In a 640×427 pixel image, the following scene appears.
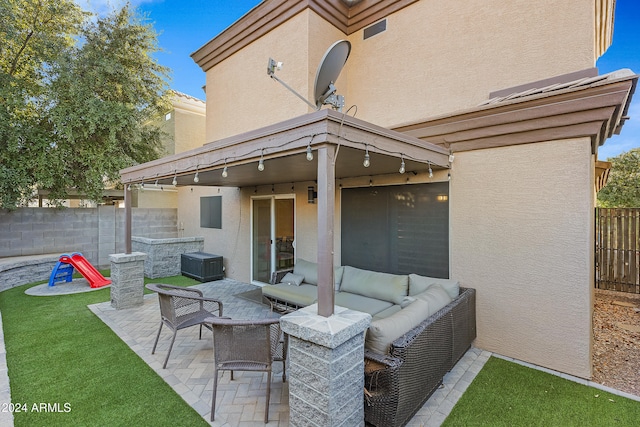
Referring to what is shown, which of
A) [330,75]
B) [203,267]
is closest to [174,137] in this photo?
[203,267]

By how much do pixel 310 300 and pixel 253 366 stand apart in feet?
6.09

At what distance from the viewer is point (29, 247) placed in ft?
28.4

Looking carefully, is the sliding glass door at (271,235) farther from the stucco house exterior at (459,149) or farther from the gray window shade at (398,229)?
the gray window shade at (398,229)

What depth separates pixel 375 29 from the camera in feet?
20.7

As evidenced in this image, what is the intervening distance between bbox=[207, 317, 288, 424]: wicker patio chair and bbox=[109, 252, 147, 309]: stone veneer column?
4094mm

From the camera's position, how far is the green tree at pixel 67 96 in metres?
8.09

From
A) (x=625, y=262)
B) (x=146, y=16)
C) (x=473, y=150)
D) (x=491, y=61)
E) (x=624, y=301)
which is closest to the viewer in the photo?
(x=473, y=150)

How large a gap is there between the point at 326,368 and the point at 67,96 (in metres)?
11.1

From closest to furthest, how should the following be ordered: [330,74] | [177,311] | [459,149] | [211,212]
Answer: [330,74]
[177,311]
[459,149]
[211,212]

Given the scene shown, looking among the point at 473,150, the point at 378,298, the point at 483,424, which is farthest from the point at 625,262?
the point at 483,424

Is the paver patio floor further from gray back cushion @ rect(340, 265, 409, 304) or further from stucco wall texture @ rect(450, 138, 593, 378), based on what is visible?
gray back cushion @ rect(340, 265, 409, 304)

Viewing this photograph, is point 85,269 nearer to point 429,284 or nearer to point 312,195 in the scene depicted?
point 312,195

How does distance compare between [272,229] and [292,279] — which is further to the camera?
[272,229]

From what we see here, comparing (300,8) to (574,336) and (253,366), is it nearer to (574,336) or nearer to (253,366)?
(253,366)
